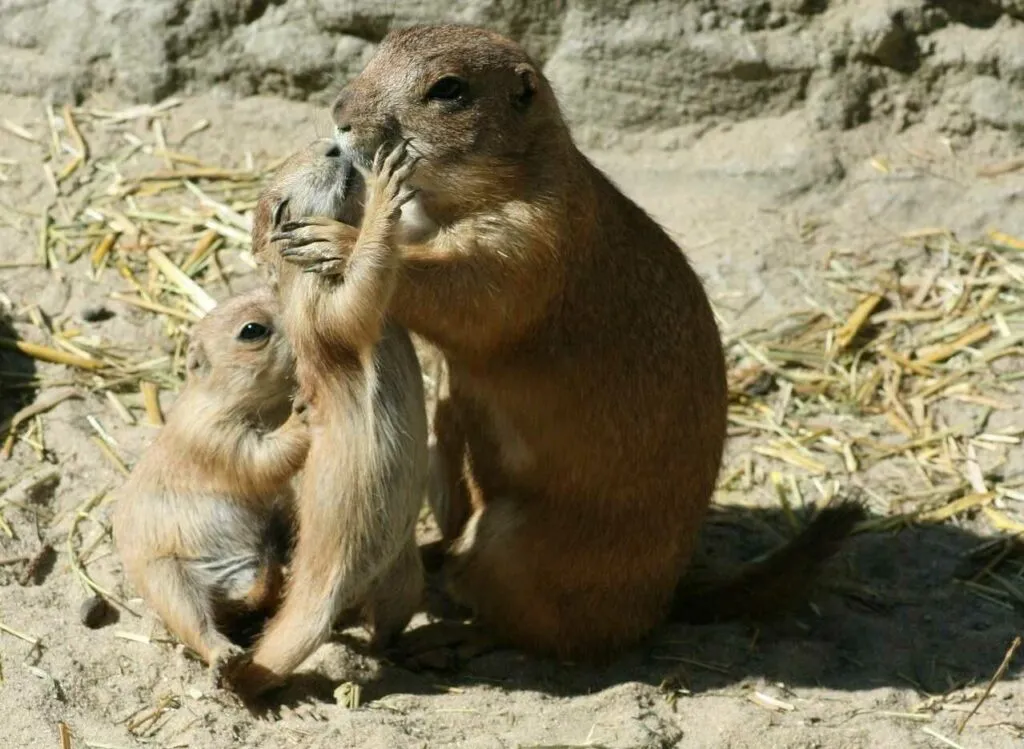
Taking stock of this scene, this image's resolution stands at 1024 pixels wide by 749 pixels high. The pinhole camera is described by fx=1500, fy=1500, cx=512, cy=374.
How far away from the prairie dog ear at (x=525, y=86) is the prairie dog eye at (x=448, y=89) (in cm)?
25

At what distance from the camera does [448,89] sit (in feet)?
19.7

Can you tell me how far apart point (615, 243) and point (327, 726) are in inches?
92.8

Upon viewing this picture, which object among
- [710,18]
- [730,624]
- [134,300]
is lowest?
[730,624]

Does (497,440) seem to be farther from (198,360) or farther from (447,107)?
(447,107)

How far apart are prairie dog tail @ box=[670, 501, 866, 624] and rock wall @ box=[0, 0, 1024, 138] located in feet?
12.0

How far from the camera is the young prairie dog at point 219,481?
6.10 meters

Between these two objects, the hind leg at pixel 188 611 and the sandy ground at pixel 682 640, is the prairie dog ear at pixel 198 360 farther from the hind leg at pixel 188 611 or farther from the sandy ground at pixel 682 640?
the sandy ground at pixel 682 640

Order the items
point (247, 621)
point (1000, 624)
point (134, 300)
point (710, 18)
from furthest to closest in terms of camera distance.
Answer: point (710, 18)
point (134, 300)
point (1000, 624)
point (247, 621)

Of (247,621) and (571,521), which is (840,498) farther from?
(247,621)

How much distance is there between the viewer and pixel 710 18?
944cm

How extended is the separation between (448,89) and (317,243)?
0.89 meters

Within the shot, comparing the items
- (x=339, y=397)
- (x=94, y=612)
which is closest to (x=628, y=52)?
(x=339, y=397)

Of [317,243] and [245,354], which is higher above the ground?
[317,243]

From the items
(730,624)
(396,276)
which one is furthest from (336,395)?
(730,624)
